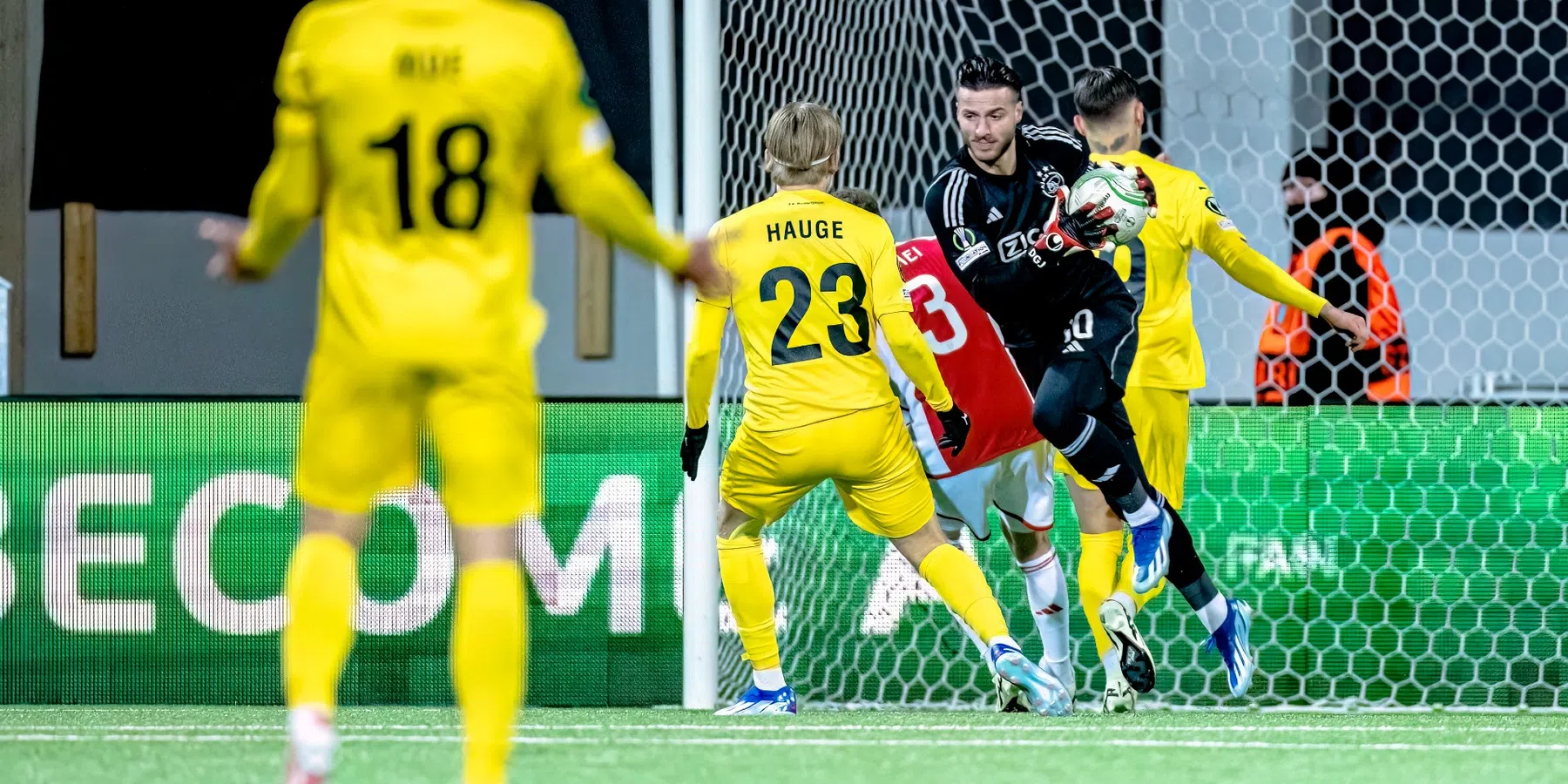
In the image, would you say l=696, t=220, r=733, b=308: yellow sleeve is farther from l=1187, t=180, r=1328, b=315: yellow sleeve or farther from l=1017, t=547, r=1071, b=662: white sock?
l=1187, t=180, r=1328, b=315: yellow sleeve

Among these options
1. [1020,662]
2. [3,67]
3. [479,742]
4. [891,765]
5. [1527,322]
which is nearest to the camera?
[479,742]

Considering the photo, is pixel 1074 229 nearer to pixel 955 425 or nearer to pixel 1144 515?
pixel 955 425

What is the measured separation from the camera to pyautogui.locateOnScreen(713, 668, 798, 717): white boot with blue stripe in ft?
17.2

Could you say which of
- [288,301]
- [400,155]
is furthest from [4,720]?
[288,301]

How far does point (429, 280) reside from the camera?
283 centimetres

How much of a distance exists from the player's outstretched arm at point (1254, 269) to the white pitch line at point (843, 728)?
48.1 inches

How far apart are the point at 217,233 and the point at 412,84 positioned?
1.34 ft

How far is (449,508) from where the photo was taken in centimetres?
287

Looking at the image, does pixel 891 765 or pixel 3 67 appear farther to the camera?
pixel 3 67

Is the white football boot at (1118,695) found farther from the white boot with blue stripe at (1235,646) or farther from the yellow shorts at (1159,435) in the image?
the yellow shorts at (1159,435)

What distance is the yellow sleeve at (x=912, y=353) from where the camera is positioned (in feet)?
15.9

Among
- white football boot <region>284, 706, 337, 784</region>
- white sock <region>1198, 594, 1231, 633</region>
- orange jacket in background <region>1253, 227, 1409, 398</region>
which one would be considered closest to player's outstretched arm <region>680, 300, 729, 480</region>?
white sock <region>1198, 594, 1231, 633</region>

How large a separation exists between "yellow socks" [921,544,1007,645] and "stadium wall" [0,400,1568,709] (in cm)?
117

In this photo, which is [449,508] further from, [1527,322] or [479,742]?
[1527,322]
